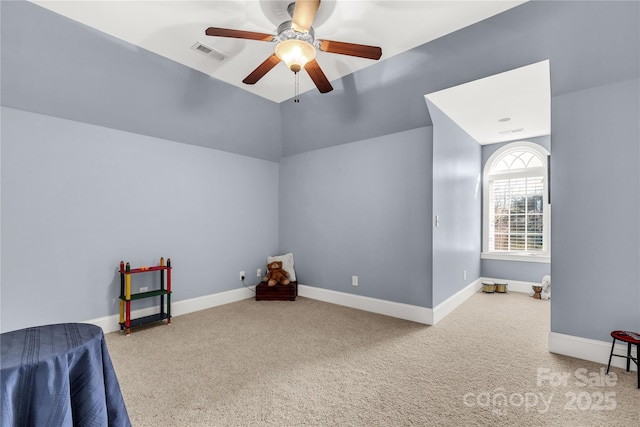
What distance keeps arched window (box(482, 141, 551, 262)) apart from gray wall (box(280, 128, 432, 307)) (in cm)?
249

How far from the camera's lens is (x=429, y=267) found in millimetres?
3496

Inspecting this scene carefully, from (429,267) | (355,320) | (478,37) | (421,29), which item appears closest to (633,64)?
(478,37)

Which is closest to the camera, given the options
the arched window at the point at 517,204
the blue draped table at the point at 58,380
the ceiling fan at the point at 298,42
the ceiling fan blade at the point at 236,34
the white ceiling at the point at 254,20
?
the blue draped table at the point at 58,380

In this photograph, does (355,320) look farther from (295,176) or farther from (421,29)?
(421,29)

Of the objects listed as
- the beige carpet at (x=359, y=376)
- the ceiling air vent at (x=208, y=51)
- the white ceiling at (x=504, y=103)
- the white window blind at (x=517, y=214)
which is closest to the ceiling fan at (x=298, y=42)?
the ceiling air vent at (x=208, y=51)

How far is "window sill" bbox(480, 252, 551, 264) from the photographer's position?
4828 mm

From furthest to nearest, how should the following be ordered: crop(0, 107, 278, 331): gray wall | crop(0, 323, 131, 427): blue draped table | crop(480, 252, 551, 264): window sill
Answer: crop(480, 252, 551, 264): window sill < crop(0, 107, 278, 331): gray wall < crop(0, 323, 131, 427): blue draped table

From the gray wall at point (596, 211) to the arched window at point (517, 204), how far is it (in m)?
2.61

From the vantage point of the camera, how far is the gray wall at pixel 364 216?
11.8 ft

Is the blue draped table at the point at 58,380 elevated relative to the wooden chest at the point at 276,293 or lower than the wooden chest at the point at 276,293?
elevated

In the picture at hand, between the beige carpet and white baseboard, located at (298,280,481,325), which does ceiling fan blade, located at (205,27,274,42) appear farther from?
white baseboard, located at (298,280,481,325)

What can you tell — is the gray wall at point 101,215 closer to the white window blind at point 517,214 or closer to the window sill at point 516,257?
the window sill at point 516,257

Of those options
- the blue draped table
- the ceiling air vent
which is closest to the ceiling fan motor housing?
the ceiling air vent

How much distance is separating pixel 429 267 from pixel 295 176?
2.44 m
